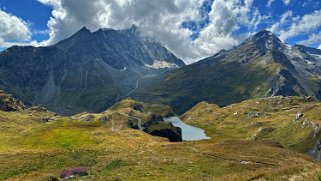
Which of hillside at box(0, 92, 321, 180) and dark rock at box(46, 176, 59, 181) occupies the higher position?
hillside at box(0, 92, 321, 180)

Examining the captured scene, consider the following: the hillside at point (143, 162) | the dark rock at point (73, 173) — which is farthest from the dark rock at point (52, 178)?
the dark rock at point (73, 173)

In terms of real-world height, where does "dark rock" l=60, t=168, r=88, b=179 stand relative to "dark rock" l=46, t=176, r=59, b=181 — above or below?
above

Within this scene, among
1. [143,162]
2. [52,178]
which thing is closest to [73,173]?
[52,178]

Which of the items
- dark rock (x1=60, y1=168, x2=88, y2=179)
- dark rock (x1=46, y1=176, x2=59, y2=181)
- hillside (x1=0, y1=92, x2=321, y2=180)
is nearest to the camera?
dark rock (x1=46, y1=176, x2=59, y2=181)

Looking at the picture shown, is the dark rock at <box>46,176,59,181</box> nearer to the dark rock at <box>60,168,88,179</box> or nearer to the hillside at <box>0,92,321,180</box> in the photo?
the hillside at <box>0,92,321,180</box>

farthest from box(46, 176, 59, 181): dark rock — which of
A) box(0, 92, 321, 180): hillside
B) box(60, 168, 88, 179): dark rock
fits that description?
box(60, 168, 88, 179): dark rock

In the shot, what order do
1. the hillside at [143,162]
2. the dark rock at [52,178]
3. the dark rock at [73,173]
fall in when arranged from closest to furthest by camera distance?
the dark rock at [52,178]
the hillside at [143,162]
the dark rock at [73,173]

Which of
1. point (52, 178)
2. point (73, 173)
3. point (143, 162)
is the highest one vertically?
point (143, 162)

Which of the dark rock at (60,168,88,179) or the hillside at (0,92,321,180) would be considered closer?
the hillside at (0,92,321,180)

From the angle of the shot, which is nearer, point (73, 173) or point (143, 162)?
point (73, 173)

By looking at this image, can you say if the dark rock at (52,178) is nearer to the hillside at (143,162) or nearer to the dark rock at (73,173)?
the hillside at (143,162)

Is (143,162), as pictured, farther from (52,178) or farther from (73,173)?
(52,178)

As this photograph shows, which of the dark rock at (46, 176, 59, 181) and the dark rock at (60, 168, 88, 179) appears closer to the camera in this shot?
the dark rock at (46, 176, 59, 181)

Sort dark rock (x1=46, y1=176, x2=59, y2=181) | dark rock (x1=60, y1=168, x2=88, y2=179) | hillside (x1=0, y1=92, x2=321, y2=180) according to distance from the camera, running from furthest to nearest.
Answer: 1. dark rock (x1=60, y1=168, x2=88, y2=179)
2. hillside (x1=0, y1=92, x2=321, y2=180)
3. dark rock (x1=46, y1=176, x2=59, y2=181)
